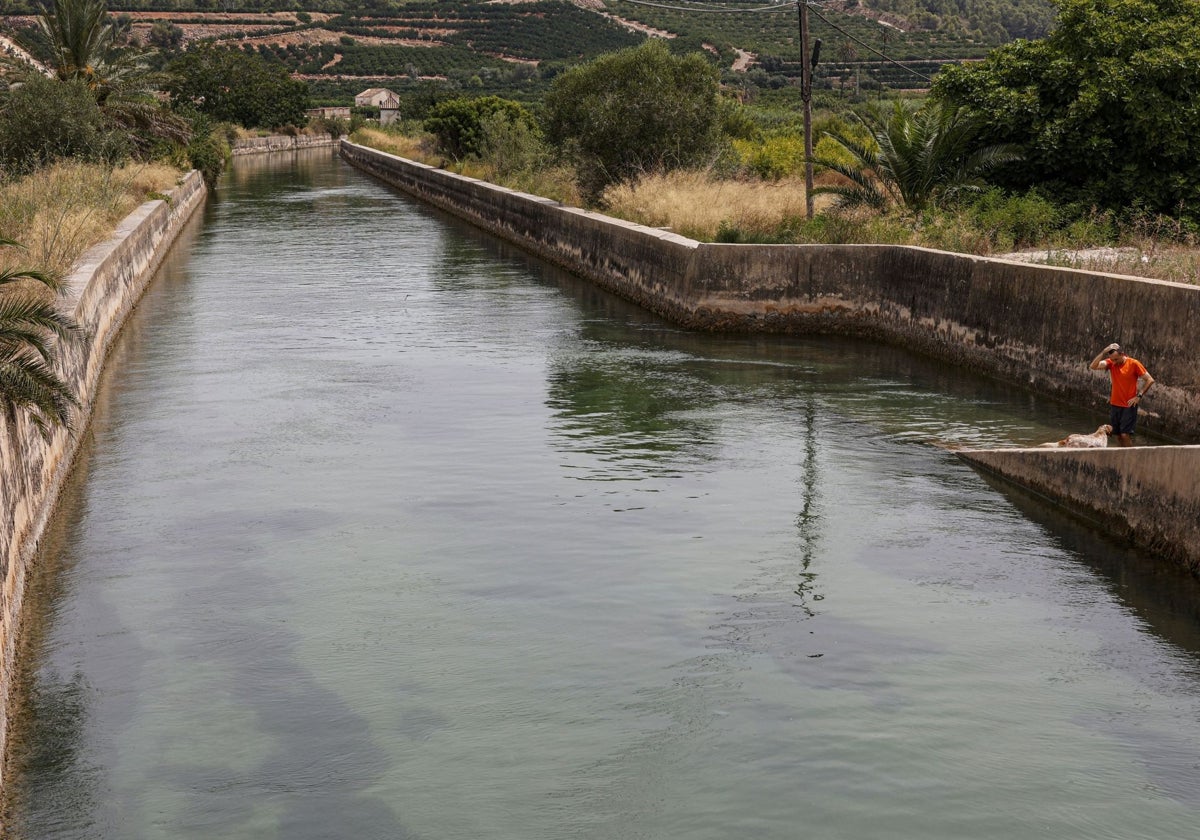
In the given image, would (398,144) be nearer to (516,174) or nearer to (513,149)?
(513,149)

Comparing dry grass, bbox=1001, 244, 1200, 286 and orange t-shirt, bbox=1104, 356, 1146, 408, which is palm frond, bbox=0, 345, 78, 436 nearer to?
orange t-shirt, bbox=1104, 356, 1146, 408

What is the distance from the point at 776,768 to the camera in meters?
7.19

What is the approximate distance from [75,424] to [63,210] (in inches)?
333

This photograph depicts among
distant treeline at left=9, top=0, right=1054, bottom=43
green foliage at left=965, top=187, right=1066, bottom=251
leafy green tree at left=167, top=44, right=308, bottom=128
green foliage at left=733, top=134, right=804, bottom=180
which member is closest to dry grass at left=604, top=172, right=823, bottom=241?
green foliage at left=733, top=134, right=804, bottom=180

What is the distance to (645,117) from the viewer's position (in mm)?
29906

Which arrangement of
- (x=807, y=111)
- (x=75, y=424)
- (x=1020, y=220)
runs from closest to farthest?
(x=75, y=424)
(x=1020, y=220)
(x=807, y=111)

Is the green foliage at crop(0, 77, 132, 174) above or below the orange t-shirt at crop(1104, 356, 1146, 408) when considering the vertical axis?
above

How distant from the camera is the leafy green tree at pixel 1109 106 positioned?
69.0 ft

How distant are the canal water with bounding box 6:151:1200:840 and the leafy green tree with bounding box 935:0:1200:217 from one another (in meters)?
6.72

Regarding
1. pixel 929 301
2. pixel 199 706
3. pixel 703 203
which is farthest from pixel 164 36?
pixel 199 706

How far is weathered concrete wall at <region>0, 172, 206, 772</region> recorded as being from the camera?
8977 millimetres

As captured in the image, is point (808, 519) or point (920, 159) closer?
point (808, 519)

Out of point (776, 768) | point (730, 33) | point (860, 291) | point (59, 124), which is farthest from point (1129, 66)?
point (730, 33)

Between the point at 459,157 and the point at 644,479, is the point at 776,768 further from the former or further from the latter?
the point at 459,157
